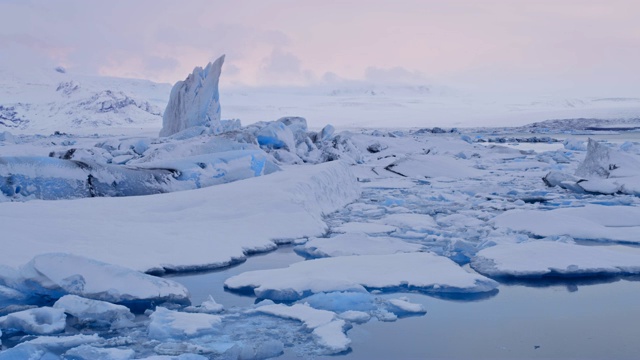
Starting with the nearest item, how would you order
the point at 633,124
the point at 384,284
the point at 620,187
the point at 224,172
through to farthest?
the point at 384,284 < the point at 224,172 < the point at 620,187 < the point at 633,124

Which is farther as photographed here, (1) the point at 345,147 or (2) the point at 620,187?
(1) the point at 345,147

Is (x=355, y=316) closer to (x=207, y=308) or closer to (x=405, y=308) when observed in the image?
(x=405, y=308)

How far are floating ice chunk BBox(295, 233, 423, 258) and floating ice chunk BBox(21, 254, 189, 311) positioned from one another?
135cm

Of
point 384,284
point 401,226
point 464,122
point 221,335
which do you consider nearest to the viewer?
point 221,335

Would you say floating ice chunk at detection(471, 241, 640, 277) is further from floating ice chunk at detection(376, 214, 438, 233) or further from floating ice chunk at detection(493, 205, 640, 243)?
floating ice chunk at detection(376, 214, 438, 233)

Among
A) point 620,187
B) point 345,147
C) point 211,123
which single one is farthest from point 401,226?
point 211,123

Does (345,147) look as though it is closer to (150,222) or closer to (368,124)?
(150,222)

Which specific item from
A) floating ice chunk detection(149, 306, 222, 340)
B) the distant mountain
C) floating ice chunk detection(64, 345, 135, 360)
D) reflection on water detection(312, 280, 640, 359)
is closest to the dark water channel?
reflection on water detection(312, 280, 640, 359)

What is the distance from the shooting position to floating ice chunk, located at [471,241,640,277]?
4.04m

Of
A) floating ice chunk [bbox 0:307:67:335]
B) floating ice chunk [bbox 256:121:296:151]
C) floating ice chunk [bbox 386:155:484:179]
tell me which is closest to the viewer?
floating ice chunk [bbox 0:307:67:335]

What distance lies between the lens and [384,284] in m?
3.70

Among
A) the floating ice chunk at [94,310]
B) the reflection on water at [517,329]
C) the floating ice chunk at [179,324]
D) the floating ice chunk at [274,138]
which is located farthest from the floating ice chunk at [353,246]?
the floating ice chunk at [274,138]

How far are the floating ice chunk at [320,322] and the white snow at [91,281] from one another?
57cm

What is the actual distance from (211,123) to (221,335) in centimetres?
1323
